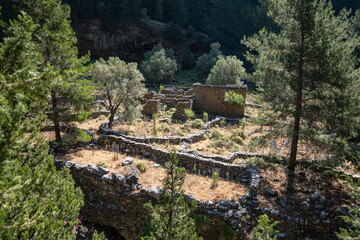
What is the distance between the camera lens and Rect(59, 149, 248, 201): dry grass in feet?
26.0

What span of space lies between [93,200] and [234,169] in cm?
596

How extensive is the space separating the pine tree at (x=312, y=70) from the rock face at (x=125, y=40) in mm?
38388

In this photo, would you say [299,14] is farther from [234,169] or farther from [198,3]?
[198,3]

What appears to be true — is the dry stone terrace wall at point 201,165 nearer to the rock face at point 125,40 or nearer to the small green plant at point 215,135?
the small green plant at point 215,135

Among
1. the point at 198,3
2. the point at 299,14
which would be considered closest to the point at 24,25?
the point at 299,14

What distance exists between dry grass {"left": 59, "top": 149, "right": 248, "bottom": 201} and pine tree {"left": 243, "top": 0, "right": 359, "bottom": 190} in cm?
242

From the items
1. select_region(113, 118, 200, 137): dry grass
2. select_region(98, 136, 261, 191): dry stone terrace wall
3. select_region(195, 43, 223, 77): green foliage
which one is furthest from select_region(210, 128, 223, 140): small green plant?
select_region(195, 43, 223, 77): green foliage

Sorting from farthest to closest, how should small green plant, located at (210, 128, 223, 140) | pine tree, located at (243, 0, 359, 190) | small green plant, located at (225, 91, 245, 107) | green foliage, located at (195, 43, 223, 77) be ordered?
green foliage, located at (195, 43, 223, 77)
small green plant, located at (225, 91, 245, 107)
small green plant, located at (210, 128, 223, 140)
pine tree, located at (243, 0, 359, 190)

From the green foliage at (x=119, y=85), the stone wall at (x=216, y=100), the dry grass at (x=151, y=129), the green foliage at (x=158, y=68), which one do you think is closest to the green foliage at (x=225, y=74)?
the stone wall at (x=216, y=100)

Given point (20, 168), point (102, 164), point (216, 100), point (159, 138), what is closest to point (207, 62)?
point (216, 100)

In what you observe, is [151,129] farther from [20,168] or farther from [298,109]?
[20,168]

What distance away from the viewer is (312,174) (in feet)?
29.3

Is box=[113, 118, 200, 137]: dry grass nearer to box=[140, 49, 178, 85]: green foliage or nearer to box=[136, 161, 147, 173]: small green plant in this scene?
box=[136, 161, 147, 173]: small green plant

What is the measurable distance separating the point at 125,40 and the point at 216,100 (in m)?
29.7
